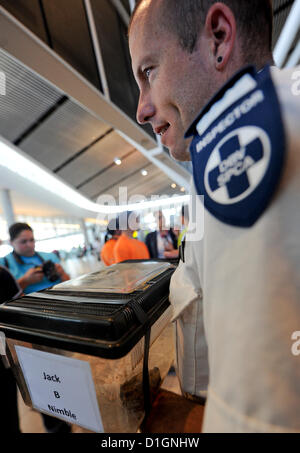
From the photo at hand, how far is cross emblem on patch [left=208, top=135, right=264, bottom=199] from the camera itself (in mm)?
185

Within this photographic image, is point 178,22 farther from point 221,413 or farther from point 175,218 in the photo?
point 175,218

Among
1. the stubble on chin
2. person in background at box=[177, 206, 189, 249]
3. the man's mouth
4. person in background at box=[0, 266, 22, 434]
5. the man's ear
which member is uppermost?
the man's ear

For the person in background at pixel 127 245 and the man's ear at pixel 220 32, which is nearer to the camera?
the man's ear at pixel 220 32

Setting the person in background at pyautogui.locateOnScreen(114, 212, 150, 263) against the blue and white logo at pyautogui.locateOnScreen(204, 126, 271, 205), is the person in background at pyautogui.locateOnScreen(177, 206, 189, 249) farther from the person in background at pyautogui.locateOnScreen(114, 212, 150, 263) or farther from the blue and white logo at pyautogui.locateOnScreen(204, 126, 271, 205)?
the person in background at pyautogui.locateOnScreen(114, 212, 150, 263)

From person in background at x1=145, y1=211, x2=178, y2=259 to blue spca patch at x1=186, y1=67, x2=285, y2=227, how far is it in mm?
2454

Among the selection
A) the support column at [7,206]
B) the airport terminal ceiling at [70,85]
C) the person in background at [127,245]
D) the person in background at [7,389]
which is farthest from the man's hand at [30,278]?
the support column at [7,206]

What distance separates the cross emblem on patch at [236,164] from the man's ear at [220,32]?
20 cm

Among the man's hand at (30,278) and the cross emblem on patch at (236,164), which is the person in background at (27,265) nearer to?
the man's hand at (30,278)

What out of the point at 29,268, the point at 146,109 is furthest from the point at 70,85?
the point at 146,109

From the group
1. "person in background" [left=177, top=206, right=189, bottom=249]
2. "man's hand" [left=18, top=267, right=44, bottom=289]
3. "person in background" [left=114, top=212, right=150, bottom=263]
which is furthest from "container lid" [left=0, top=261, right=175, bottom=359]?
"person in background" [left=114, top=212, right=150, bottom=263]

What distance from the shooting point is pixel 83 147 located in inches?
151

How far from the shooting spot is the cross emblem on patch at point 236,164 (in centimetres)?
19

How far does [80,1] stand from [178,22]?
2922 millimetres

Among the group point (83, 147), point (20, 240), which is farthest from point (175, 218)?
point (20, 240)
